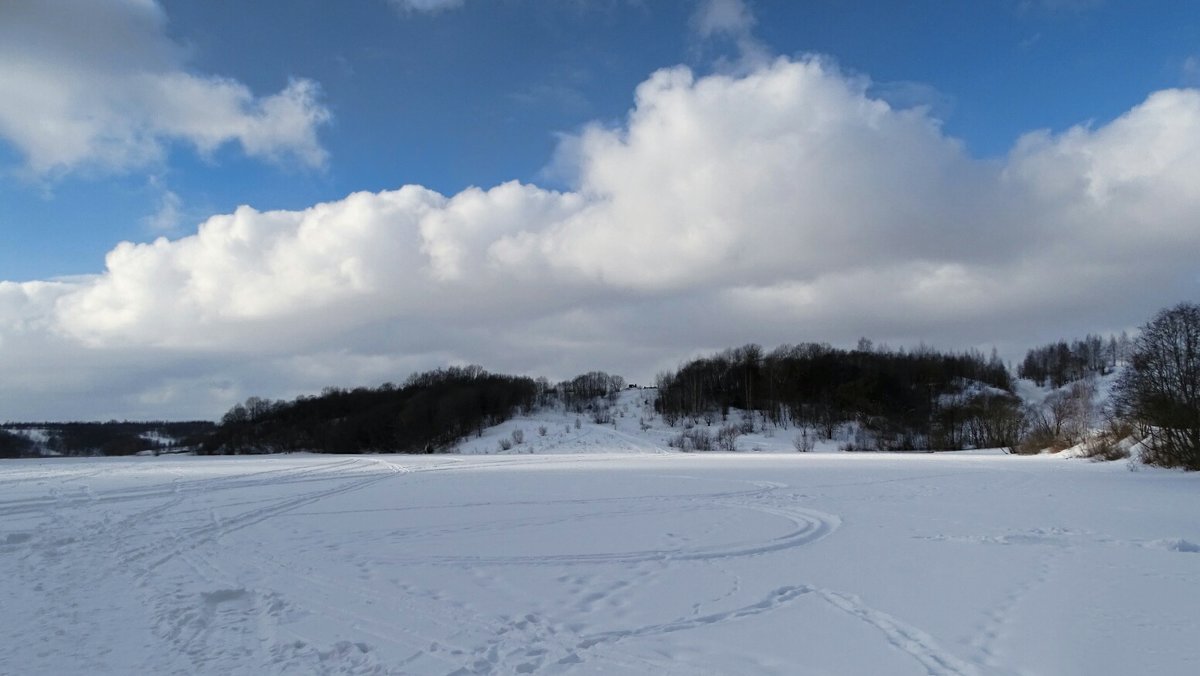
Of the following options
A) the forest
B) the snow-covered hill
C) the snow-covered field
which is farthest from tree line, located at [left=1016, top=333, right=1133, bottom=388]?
the snow-covered field

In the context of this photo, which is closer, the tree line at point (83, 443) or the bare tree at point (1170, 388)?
the bare tree at point (1170, 388)

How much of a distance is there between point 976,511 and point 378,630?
Answer: 48.0 feet

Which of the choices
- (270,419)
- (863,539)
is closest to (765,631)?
(863,539)

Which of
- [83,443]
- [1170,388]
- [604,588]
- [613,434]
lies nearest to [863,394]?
[613,434]

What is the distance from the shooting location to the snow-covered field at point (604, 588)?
20.6ft

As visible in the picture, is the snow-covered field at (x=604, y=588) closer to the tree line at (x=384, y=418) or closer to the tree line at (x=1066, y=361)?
the tree line at (x=384, y=418)

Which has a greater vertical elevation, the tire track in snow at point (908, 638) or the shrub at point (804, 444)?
the tire track in snow at point (908, 638)

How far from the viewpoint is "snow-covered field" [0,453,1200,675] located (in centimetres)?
629

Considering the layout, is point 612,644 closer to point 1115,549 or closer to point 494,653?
point 494,653

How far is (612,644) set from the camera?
661 centimetres

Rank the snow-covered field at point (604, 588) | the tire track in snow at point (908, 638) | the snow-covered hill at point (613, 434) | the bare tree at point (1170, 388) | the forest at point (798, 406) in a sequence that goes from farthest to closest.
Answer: the snow-covered hill at point (613, 434) < the forest at point (798, 406) < the bare tree at point (1170, 388) < the snow-covered field at point (604, 588) < the tire track in snow at point (908, 638)

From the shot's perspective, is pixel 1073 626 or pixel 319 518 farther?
pixel 319 518

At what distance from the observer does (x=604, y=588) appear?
8812mm

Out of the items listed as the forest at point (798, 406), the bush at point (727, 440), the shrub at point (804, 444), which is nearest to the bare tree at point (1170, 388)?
the forest at point (798, 406)
